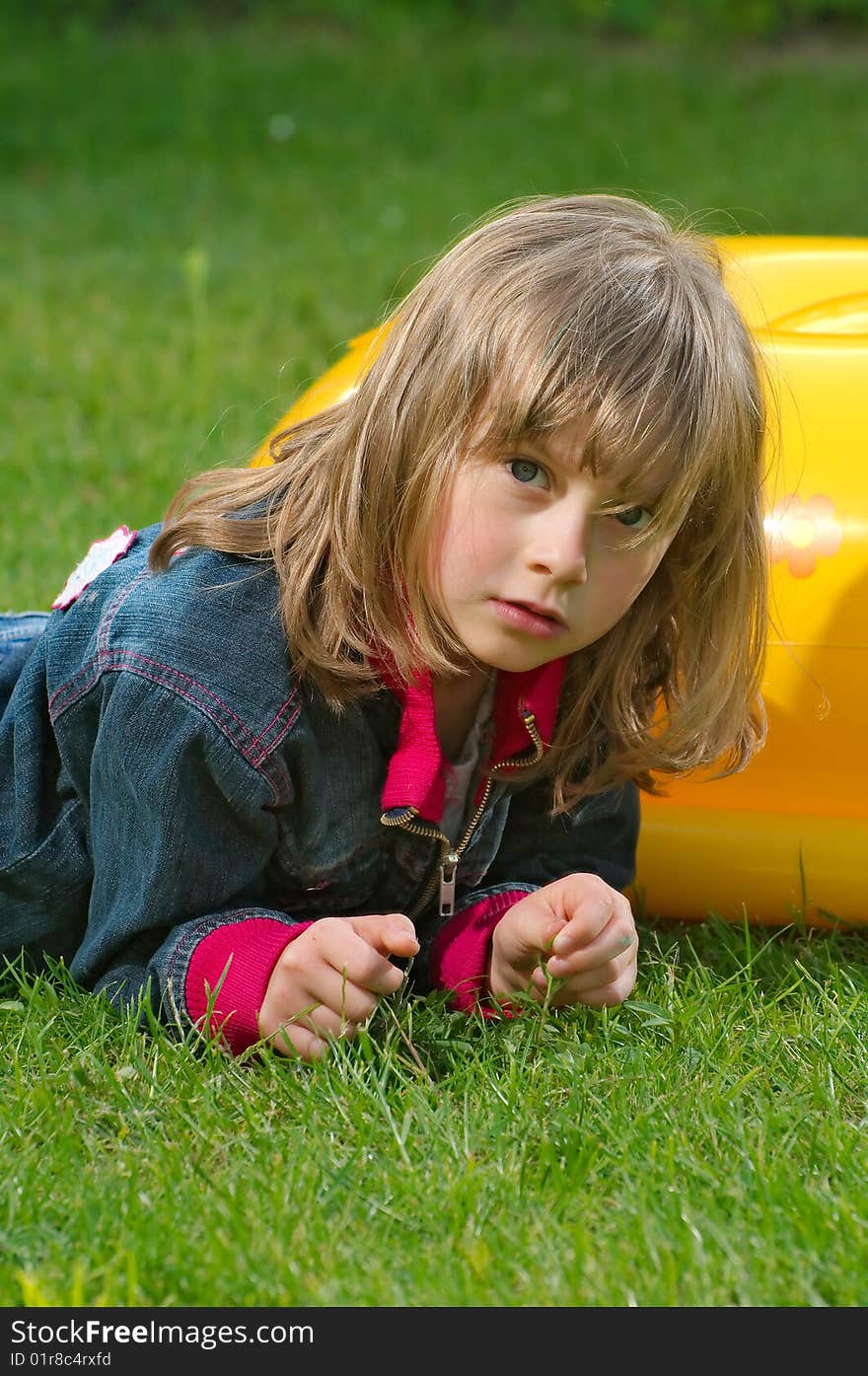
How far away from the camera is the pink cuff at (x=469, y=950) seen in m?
1.84

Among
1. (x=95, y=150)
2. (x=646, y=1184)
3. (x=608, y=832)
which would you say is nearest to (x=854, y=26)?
(x=95, y=150)

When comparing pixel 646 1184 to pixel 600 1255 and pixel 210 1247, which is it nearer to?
pixel 600 1255

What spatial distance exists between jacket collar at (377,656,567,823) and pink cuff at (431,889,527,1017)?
0.17m

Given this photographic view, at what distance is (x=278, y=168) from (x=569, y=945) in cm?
558

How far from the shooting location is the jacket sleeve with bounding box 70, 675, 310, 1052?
64.3 inches

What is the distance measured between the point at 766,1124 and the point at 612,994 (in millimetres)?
231

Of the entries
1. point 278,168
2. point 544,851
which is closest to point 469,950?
point 544,851

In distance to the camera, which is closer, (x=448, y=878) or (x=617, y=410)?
(x=617, y=410)

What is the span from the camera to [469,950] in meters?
1.87

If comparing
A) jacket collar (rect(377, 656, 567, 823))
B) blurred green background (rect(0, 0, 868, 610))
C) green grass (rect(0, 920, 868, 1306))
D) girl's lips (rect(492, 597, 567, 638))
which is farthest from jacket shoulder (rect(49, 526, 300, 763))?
blurred green background (rect(0, 0, 868, 610))

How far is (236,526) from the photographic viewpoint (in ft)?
5.70

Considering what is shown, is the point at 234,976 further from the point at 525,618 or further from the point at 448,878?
the point at 525,618

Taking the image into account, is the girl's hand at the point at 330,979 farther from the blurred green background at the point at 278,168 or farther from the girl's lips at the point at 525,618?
the blurred green background at the point at 278,168
